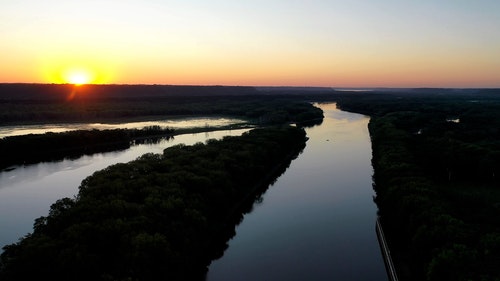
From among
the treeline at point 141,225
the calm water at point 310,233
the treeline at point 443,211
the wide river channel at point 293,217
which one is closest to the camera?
the treeline at point 141,225

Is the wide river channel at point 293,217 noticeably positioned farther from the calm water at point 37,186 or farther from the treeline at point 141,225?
the treeline at point 141,225

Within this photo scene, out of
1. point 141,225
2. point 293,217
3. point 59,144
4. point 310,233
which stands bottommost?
point 293,217

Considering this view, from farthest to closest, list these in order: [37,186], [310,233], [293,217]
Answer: [37,186] < [293,217] < [310,233]

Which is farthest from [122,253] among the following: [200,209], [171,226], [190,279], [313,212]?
[313,212]

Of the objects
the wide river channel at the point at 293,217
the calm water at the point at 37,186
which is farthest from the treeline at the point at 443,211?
the calm water at the point at 37,186

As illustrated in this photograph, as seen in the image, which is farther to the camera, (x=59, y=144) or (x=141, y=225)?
(x=59, y=144)

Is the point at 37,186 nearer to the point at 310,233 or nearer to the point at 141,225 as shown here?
the point at 141,225

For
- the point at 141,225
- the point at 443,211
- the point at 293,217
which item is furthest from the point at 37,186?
the point at 443,211
